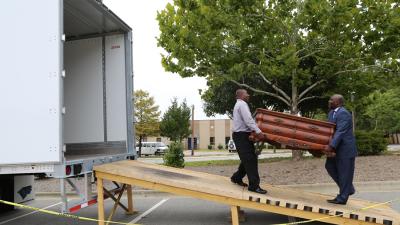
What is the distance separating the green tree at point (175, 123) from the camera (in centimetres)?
4575

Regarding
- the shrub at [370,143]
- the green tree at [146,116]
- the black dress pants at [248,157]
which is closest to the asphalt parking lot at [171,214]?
the black dress pants at [248,157]

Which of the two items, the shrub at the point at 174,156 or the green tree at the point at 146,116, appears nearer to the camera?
the shrub at the point at 174,156

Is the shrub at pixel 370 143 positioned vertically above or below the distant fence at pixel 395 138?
above

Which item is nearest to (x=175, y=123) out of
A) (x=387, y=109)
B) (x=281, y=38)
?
(x=387, y=109)

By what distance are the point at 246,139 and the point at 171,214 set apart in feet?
9.29

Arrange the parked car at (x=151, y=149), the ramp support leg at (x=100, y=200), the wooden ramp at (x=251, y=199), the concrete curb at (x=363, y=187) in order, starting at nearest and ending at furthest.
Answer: the wooden ramp at (x=251, y=199) < the ramp support leg at (x=100, y=200) < the concrete curb at (x=363, y=187) < the parked car at (x=151, y=149)

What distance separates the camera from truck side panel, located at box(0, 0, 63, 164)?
5977 mm

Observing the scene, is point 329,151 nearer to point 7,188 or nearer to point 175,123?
point 7,188

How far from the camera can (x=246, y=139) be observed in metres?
→ 7.02

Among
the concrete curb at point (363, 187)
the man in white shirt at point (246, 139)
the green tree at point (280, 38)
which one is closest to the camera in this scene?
the man in white shirt at point (246, 139)

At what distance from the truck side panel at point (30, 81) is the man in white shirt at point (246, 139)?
266 cm

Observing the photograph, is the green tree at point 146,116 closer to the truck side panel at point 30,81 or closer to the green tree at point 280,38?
the green tree at point 280,38

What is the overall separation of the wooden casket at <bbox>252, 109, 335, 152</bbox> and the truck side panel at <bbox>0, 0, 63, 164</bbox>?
317 cm

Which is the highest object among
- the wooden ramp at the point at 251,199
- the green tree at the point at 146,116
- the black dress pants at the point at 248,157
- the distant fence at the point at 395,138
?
the green tree at the point at 146,116
